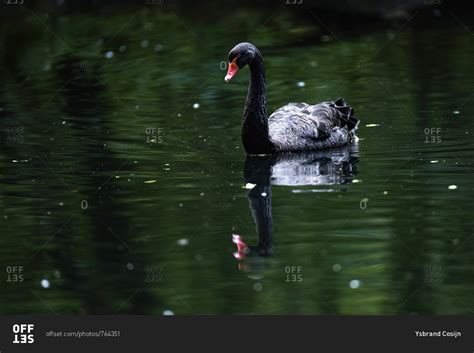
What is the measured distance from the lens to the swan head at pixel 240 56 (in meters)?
11.9

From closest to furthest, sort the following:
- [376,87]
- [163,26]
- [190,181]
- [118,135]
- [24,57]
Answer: [190,181] → [118,135] → [376,87] → [24,57] → [163,26]

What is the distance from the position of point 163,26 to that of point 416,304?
47.8 ft

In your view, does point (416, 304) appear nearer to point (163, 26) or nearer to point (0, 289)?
point (0, 289)

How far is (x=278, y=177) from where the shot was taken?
11.0 metres

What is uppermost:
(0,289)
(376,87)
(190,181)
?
(376,87)

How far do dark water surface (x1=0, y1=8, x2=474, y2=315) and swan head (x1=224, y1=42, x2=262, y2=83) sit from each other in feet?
2.87

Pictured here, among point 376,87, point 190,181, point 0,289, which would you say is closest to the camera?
point 0,289

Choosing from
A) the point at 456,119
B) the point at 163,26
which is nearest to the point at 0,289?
the point at 456,119

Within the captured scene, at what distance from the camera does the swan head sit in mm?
11938

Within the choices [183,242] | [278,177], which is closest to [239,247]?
[183,242]

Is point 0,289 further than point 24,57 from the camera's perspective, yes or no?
No

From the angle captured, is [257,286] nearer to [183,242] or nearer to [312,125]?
[183,242]

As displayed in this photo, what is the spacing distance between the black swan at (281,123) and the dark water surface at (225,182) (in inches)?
8.4

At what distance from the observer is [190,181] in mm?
10867
